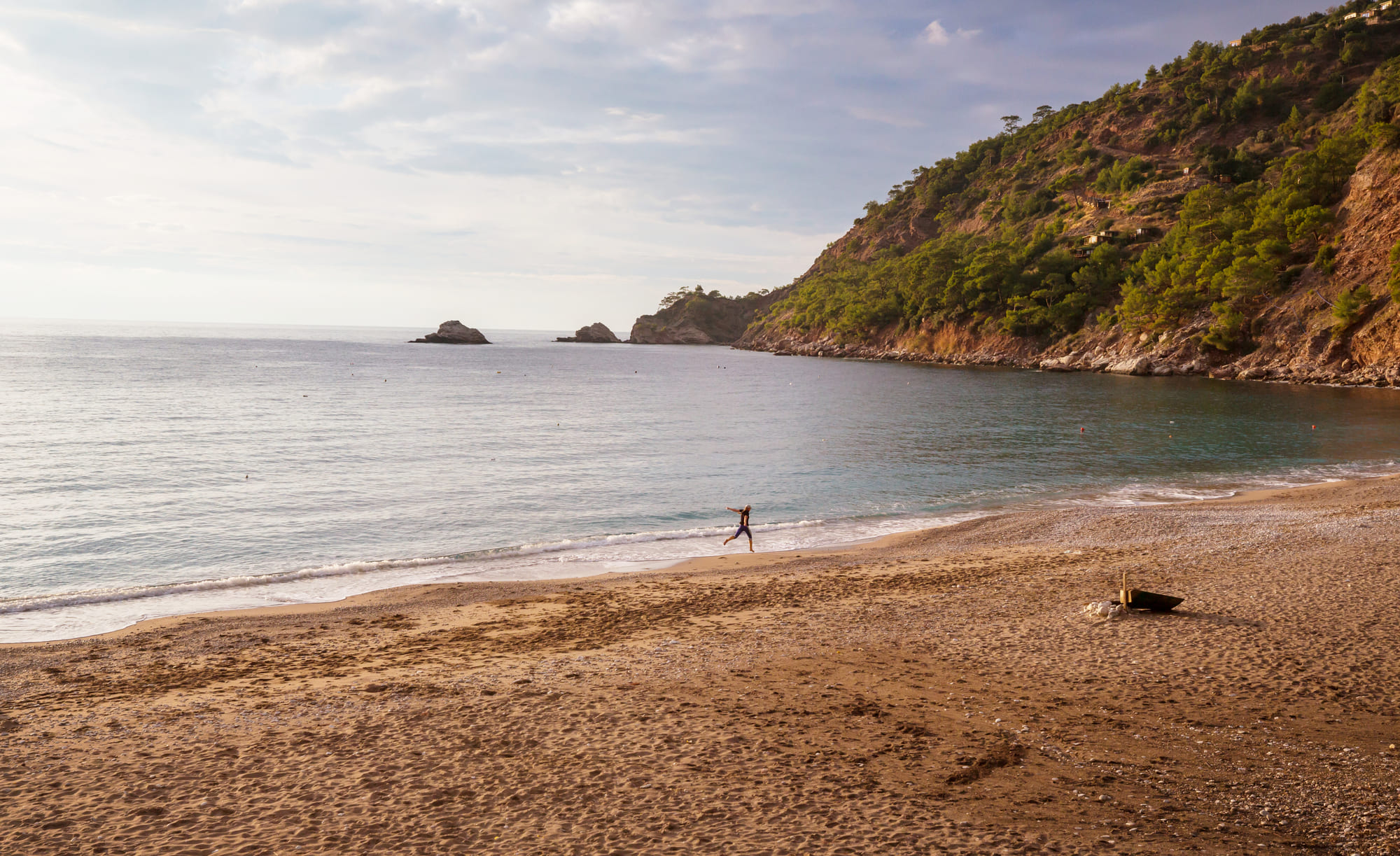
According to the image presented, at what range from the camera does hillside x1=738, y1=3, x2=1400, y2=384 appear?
225ft

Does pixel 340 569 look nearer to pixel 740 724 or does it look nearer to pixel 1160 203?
pixel 740 724

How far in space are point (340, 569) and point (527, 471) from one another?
13959 mm

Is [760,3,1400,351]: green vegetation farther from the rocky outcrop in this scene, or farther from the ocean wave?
the ocean wave

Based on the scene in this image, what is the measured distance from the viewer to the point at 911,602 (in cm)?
1488

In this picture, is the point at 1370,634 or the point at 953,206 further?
the point at 953,206

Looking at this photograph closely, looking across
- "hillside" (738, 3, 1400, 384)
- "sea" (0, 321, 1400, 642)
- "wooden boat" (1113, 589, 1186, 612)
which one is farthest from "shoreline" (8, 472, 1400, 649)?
"hillside" (738, 3, 1400, 384)

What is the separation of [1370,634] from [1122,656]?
4193mm

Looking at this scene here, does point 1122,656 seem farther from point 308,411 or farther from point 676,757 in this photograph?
Answer: point 308,411

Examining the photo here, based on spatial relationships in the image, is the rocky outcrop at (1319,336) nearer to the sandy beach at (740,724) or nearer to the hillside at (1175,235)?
the hillside at (1175,235)

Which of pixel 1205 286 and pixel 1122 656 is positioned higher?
pixel 1205 286

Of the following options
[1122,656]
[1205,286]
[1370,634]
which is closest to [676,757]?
[1122,656]

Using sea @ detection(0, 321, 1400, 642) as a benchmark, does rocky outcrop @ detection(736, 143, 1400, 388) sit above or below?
above

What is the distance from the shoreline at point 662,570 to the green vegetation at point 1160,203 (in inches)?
2205

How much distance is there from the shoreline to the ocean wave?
1.98m
